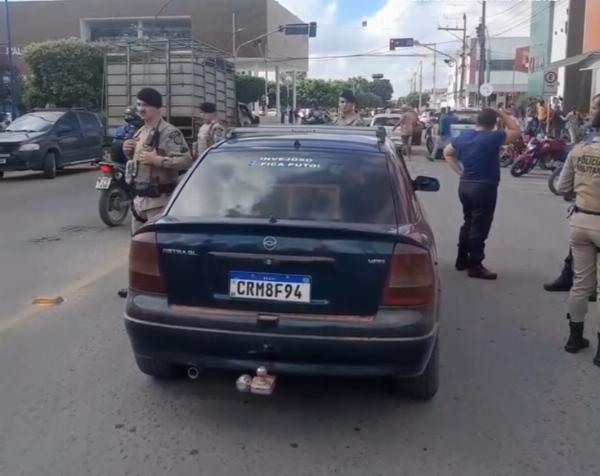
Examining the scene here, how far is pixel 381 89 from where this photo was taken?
14188cm

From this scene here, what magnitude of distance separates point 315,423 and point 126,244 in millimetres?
6085

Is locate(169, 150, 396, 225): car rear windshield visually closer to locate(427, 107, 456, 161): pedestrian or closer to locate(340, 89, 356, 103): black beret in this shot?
locate(340, 89, 356, 103): black beret

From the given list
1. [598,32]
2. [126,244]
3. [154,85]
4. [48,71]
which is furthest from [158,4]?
[126,244]

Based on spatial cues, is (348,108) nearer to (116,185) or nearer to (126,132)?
(126,132)

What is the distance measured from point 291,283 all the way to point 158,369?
3.97ft

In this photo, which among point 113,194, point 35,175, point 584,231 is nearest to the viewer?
point 584,231

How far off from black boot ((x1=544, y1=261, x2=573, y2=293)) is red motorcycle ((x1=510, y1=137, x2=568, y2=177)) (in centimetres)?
1245

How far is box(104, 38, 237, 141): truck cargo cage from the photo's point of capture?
18.7 meters

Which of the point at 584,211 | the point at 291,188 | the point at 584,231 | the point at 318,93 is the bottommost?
the point at 584,231

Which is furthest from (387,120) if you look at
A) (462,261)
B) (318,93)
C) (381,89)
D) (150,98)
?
(381,89)

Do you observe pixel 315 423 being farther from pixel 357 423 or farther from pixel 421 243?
pixel 421 243

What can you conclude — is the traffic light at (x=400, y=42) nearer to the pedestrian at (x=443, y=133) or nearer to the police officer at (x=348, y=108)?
the pedestrian at (x=443, y=133)

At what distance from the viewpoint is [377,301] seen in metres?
3.93

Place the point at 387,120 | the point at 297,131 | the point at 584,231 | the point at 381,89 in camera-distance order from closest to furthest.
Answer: the point at 297,131, the point at 584,231, the point at 387,120, the point at 381,89
